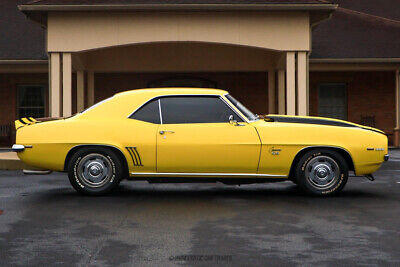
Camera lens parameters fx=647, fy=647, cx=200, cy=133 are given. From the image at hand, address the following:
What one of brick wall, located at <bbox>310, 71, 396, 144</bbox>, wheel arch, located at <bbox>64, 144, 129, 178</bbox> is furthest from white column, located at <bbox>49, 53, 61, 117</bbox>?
brick wall, located at <bbox>310, 71, 396, 144</bbox>

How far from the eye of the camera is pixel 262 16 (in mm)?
16828

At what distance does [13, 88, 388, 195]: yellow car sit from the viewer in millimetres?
8930

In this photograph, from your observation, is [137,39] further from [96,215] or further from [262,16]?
[96,215]

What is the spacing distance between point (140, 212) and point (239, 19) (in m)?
9.95

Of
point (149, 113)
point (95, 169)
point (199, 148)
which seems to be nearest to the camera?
point (199, 148)

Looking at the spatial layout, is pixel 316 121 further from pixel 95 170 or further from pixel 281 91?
pixel 281 91

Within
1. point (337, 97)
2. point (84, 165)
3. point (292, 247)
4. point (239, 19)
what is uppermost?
point (239, 19)

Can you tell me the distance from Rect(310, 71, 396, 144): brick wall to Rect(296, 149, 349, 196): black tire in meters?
14.6

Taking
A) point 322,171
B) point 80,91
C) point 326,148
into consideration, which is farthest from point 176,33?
point 322,171

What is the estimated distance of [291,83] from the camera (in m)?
16.9

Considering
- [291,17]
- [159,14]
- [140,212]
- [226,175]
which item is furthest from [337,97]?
[140,212]

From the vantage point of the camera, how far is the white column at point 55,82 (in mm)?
16719

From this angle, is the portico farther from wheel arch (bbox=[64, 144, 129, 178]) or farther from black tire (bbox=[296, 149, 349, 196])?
black tire (bbox=[296, 149, 349, 196])

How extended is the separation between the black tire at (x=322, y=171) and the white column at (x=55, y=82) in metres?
9.42
